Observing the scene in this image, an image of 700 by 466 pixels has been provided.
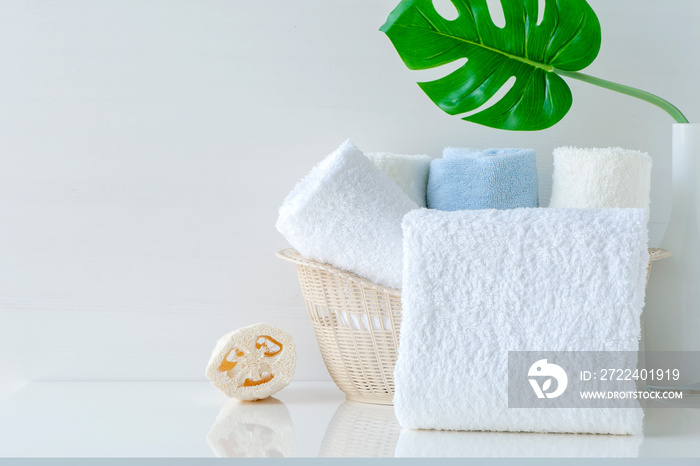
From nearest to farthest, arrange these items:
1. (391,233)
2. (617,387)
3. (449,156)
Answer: (617,387) < (391,233) < (449,156)

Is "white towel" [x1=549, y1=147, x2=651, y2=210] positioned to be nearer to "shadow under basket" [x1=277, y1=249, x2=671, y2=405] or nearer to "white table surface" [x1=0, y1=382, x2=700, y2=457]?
"shadow under basket" [x1=277, y1=249, x2=671, y2=405]

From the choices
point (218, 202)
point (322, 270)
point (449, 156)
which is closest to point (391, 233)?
point (322, 270)

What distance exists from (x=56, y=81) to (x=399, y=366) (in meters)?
0.66

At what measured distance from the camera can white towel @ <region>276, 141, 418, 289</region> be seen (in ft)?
2.32

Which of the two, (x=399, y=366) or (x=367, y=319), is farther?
(x=367, y=319)

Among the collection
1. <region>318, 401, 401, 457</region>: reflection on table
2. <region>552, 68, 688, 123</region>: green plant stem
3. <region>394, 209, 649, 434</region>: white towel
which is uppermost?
<region>552, 68, 688, 123</region>: green plant stem

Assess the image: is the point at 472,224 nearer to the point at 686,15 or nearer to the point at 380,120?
the point at 380,120

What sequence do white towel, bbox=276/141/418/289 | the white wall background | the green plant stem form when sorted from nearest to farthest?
white towel, bbox=276/141/418/289 → the green plant stem → the white wall background

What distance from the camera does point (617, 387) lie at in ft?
1.96

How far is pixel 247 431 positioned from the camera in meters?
0.67

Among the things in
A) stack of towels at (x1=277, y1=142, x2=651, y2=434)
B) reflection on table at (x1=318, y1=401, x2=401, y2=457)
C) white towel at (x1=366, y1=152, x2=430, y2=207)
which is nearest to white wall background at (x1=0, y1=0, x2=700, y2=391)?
white towel at (x1=366, y1=152, x2=430, y2=207)

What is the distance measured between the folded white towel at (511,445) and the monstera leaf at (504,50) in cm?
39

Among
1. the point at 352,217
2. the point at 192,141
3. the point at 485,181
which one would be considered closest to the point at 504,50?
the point at 485,181

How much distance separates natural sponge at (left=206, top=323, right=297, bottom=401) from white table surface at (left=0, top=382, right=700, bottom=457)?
25 millimetres
